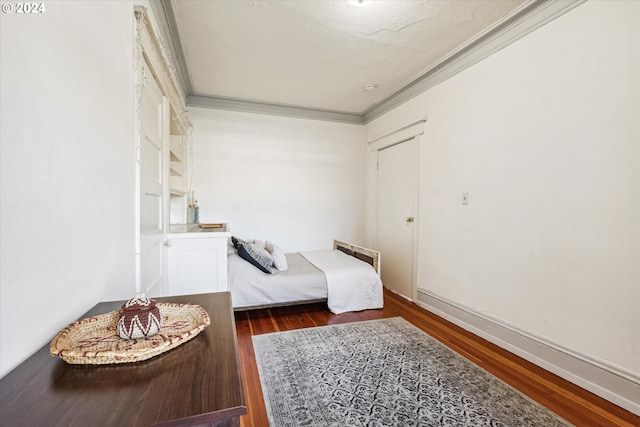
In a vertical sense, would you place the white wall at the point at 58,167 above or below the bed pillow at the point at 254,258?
above

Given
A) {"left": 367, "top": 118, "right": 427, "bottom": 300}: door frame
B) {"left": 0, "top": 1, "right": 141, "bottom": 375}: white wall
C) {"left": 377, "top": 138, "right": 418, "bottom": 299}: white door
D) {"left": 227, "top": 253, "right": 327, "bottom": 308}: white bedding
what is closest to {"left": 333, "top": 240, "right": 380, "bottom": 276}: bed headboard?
{"left": 377, "top": 138, "right": 418, "bottom": 299}: white door

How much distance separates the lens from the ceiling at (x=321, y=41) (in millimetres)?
2061

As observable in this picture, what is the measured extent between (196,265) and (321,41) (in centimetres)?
227

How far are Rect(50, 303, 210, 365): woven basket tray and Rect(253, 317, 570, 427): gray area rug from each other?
94cm

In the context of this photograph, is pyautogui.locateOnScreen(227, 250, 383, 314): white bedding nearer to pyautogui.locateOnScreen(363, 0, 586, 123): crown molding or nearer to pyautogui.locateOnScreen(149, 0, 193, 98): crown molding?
pyautogui.locateOnScreen(149, 0, 193, 98): crown molding

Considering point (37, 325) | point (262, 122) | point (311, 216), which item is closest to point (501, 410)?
point (37, 325)

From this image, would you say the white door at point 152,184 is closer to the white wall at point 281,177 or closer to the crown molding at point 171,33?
the crown molding at point 171,33

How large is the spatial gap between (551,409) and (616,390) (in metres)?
0.42

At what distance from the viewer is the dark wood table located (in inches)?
19.8

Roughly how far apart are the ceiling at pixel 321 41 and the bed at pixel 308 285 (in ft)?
6.68

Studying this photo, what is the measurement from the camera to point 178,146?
332 centimetres

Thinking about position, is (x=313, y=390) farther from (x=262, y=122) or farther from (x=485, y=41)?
(x=262, y=122)

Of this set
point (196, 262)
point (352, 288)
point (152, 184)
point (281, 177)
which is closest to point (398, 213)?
point (352, 288)

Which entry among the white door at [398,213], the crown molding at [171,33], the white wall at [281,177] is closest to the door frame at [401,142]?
the white door at [398,213]
